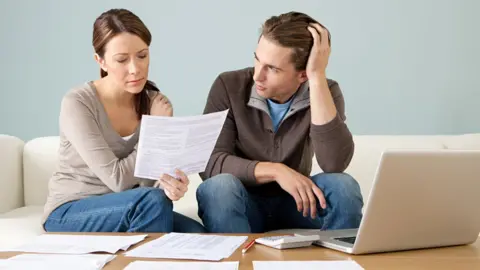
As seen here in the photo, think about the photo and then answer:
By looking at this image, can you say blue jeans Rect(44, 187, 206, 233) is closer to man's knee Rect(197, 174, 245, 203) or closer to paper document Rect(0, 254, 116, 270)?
man's knee Rect(197, 174, 245, 203)

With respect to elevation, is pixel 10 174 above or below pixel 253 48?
below

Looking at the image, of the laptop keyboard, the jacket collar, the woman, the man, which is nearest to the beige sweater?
the woman

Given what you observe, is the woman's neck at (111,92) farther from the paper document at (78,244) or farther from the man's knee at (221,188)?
the paper document at (78,244)

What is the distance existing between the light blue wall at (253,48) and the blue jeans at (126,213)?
1.20 m

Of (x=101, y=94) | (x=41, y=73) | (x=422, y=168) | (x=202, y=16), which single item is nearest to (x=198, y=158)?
(x=101, y=94)

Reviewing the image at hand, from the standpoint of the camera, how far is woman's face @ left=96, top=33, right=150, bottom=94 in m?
1.74

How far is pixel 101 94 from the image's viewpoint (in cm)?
183

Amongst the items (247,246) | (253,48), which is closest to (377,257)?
(247,246)

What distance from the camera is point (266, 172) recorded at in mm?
1676

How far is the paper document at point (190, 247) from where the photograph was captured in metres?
1.07

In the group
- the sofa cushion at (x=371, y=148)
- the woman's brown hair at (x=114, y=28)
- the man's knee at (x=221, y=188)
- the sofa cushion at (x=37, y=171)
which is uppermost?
the woman's brown hair at (x=114, y=28)

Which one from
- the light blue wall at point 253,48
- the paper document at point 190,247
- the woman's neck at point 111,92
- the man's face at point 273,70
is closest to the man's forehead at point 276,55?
the man's face at point 273,70

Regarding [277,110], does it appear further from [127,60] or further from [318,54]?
[127,60]

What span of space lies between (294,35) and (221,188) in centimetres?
50
